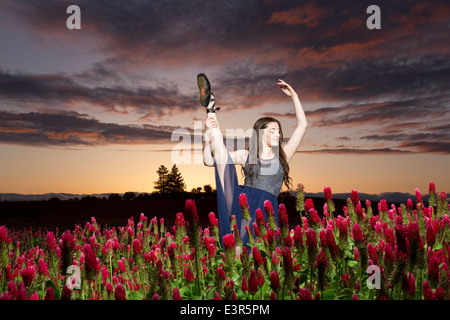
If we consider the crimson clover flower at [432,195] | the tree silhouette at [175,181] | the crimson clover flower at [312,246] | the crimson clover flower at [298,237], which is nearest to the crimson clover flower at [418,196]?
the crimson clover flower at [432,195]

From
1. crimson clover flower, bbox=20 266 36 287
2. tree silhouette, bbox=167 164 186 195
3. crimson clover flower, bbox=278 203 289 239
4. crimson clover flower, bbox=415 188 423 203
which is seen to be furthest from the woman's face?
tree silhouette, bbox=167 164 186 195

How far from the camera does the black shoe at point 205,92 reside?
16.0 feet

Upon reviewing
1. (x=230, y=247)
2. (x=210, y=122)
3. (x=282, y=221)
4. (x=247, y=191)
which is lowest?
(x=230, y=247)

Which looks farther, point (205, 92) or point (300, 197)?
point (205, 92)

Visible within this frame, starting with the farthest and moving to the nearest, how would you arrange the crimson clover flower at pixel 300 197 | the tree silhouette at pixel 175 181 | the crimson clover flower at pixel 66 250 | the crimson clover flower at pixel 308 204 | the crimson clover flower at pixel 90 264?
the tree silhouette at pixel 175 181 → the crimson clover flower at pixel 300 197 → the crimson clover flower at pixel 308 204 → the crimson clover flower at pixel 66 250 → the crimson clover flower at pixel 90 264

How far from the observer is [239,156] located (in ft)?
19.5

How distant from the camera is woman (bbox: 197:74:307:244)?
16.4 feet

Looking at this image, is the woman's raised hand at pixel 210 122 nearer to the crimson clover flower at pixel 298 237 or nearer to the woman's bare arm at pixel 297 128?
the woman's bare arm at pixel 297 128

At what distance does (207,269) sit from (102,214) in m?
9.75

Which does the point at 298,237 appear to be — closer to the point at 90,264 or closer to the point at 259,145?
the point at 90,264

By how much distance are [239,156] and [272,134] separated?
623mm

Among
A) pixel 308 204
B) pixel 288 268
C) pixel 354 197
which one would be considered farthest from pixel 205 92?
pixel 288 268

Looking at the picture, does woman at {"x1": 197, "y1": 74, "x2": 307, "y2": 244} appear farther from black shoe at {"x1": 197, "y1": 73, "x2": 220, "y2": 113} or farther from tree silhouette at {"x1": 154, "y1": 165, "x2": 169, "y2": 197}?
tree silhouette at {"x1": 154, "y1": 165, "x2": 169, "y2": 197}
